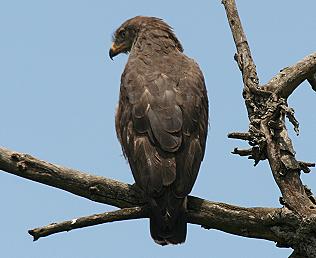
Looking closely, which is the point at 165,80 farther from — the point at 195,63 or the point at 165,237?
the point at 165,237

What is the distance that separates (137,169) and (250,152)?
40.5 inches

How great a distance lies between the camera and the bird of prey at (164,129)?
279 inches

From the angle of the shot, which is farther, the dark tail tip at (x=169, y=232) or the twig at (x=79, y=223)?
the dark tail tip at (x=169, y=232)

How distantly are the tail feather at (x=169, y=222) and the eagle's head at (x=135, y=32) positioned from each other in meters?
2.83

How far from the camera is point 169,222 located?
707 cm

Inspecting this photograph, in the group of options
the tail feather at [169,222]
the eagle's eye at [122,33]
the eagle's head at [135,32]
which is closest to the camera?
the tail feather at [169,222]

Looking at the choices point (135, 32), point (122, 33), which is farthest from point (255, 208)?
point (122, 33)

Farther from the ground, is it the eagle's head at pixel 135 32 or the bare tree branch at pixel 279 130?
the eagle's head at pixel 135 32

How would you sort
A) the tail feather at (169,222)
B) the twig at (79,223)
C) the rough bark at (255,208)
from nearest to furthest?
the twig at (79,223), the rough bark at (255,208), the tail feather at (169,222)

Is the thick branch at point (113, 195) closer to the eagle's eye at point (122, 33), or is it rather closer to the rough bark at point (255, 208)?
the rough bark at point (255, 208)

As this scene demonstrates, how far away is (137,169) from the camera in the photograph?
7.35m

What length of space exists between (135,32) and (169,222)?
140 inches

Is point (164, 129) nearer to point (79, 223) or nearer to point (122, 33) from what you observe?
point (79, 223)

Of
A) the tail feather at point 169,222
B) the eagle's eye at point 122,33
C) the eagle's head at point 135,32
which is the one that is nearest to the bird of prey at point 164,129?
the tail feather at point 169,222
